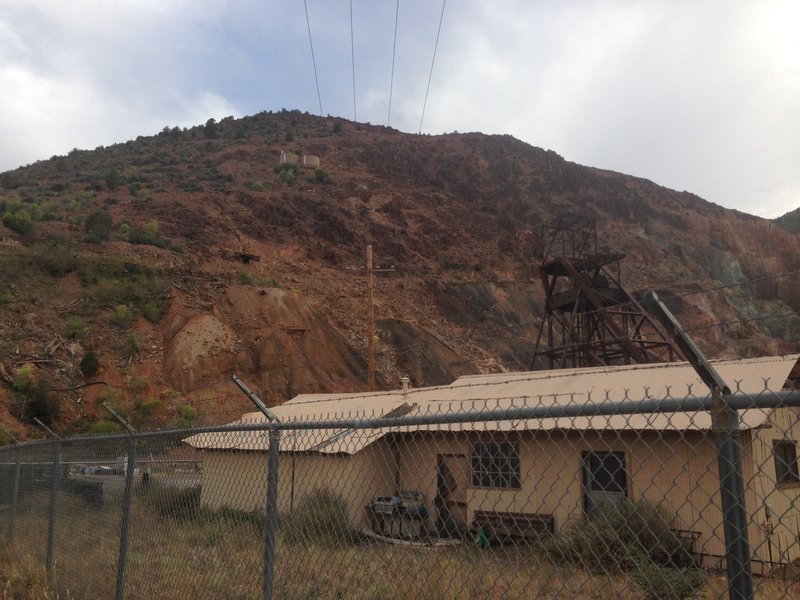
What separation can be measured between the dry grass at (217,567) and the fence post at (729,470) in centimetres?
236

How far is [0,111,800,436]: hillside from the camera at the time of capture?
103 ft

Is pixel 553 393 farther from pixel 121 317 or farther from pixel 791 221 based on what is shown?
pixel 791 221

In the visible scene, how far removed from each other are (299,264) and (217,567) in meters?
42.8

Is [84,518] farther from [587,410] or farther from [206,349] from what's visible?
[206,349]

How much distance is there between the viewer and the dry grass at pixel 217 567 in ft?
15.9

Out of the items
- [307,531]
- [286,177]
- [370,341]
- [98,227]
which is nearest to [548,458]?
[307,531]

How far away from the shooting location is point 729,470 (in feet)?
7.02

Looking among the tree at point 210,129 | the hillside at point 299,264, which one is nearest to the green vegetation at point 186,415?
the hillside at point 299,264

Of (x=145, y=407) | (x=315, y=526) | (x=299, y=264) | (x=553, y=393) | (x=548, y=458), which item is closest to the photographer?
(x=315, y=526)

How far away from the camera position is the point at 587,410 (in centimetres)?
258

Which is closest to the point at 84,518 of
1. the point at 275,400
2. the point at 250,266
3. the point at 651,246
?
the point at 275,400

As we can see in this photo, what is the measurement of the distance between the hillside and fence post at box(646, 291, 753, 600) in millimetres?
15951

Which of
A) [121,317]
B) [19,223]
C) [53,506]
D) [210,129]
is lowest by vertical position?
[53,506]

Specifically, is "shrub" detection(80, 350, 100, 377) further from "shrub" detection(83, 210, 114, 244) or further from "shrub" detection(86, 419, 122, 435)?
"shrub" detection(83, 210, 114, 244)
